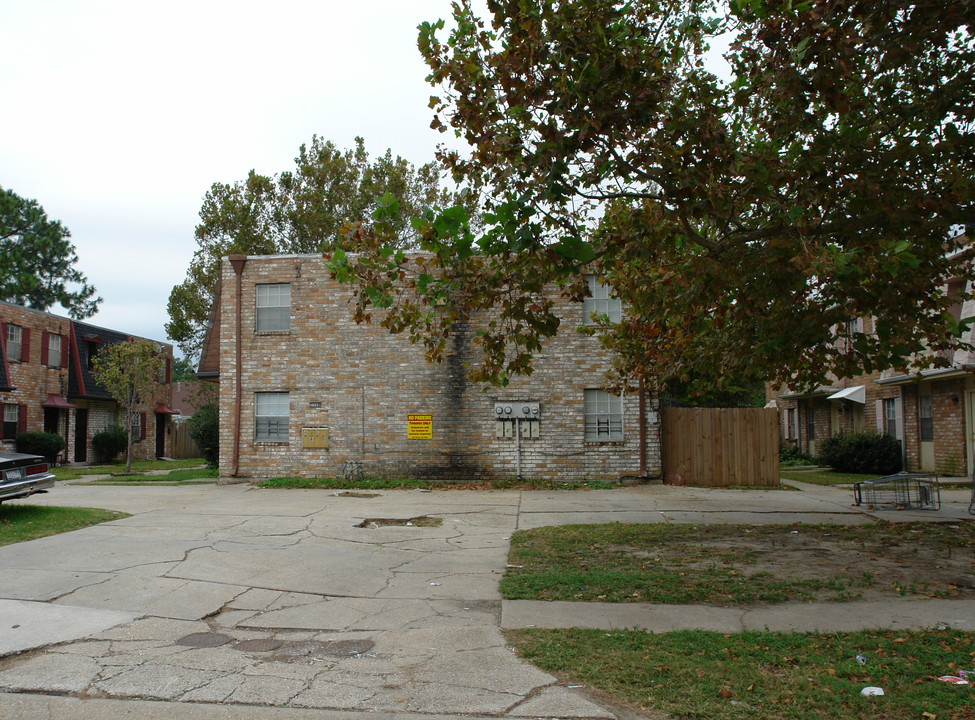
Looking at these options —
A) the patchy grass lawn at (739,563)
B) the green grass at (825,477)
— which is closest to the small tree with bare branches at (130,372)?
the patchy grass lawn at (739,563)

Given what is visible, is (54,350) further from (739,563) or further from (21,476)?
(739,563)

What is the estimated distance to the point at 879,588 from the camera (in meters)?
7.41

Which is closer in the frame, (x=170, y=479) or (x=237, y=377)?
(x=237, y=377)

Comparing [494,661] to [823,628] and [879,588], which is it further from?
[879,588]

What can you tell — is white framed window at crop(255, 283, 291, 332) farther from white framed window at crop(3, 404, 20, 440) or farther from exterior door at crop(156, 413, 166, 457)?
exterior door at crop(156, 413, 166, 457)

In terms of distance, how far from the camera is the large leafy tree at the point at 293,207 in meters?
30.1

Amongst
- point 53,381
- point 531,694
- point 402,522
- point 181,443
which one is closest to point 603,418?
point 402,522

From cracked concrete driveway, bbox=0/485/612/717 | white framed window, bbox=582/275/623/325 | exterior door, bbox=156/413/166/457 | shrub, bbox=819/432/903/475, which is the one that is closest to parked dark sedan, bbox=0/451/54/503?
cracked concrete driveway, bbox=0/485/612/717

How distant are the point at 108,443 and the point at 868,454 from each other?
29362mm

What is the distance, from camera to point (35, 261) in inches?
1967

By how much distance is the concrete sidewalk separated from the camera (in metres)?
4.66

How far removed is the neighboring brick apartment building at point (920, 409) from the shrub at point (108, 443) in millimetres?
26565

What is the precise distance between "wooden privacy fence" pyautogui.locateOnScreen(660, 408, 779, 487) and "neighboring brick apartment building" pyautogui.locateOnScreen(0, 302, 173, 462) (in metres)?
19.9

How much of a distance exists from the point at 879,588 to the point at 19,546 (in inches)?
400
